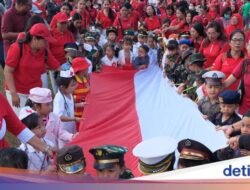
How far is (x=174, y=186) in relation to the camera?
7.16 ft

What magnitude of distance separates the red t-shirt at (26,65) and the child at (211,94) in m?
1.77

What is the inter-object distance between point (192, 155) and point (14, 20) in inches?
181

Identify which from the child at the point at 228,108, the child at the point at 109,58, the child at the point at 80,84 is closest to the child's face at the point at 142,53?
the child at the point at 109,58

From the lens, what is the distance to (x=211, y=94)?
5102 millimetres

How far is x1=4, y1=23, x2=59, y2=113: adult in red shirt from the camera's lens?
5.41 metres

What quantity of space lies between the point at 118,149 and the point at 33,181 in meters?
1.32

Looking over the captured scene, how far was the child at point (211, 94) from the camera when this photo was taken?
16.4 ft

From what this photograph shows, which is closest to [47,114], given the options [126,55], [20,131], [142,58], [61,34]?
[20,131]

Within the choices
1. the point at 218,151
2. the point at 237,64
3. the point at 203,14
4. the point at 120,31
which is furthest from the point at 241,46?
the point at 203,14

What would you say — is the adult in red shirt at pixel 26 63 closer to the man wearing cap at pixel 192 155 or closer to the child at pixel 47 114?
the child at pixel 47 114

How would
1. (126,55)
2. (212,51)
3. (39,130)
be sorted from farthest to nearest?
(126,55) < (212,51) < (39,130)

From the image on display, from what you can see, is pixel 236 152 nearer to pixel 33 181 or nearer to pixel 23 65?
pixel 33 181

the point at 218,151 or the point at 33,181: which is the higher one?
the point at 33,181

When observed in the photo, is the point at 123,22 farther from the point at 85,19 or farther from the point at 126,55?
the point at 126,55
